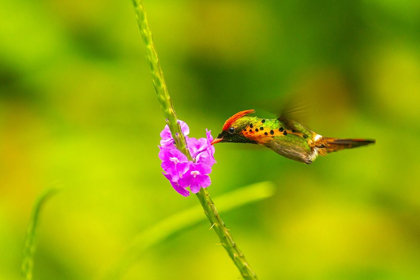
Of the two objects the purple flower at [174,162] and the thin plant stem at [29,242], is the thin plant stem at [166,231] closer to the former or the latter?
the thin plant stem at [29,242]

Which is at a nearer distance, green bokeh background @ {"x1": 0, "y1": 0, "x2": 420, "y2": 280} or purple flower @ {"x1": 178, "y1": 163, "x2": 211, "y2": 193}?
Answer: purple flower @ {"x1": 178, "y1": 163, "x2": 211, "y2": 193}

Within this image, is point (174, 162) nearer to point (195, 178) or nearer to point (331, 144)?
point (195, 178)

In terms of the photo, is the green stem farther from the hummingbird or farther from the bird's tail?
the bird's tail

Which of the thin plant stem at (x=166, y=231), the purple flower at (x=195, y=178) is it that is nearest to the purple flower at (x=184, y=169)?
the purple flower at (x=195, y=178)

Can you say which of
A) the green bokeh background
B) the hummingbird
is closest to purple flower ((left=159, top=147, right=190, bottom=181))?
the hummingbird

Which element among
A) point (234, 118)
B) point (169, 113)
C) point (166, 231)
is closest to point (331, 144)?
point (234, 118)

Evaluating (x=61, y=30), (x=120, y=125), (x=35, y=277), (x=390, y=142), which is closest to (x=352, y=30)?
(x=390, y=142)
